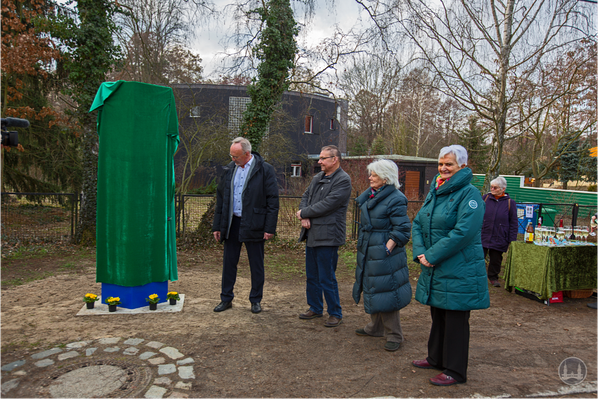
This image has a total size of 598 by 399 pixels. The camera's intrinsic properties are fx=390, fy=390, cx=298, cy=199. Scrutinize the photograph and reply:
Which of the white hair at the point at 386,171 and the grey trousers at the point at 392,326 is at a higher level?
the white hair at the point at 386,171

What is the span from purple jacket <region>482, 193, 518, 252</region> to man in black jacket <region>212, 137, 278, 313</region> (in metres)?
4.04

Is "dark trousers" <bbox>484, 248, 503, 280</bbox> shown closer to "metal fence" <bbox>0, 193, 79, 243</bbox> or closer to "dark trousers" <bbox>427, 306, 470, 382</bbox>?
"dark trousers" <bbox>427, 306, 470, 382</bbox>

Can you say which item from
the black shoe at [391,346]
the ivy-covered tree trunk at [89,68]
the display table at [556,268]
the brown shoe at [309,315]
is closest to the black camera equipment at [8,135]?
the brown shoe at [309,315]

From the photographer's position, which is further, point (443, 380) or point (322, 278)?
point (322, 278)

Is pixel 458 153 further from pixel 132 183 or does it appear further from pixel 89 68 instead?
pixel 89 68

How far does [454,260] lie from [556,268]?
3.72 metres

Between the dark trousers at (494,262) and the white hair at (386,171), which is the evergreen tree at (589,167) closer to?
the dark trousers at (494,262)

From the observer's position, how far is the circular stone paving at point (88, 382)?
2906 millimetres

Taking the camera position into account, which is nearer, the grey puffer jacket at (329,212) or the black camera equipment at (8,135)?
the black camera equipment at (8,135)

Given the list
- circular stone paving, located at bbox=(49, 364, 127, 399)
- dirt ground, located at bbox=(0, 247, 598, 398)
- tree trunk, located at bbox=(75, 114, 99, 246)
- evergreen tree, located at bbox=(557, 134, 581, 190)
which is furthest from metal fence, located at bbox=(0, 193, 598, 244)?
evergreen tree, located at bbox=(557, 134, 581, 190)

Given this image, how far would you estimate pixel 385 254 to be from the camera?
3803 millimetres

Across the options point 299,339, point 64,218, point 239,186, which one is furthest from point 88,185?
point 299,339

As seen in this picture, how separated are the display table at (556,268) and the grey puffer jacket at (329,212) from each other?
3483mm

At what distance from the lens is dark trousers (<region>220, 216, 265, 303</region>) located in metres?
4.84
